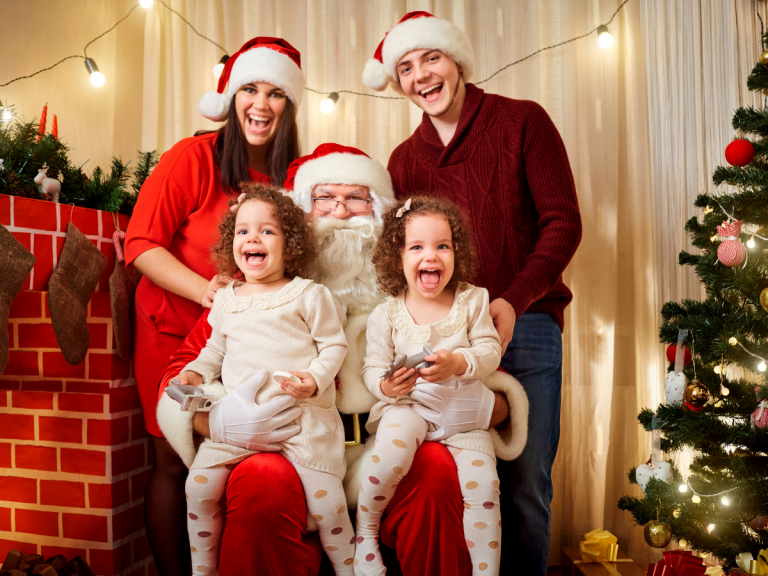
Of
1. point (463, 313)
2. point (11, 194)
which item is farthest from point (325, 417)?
point (11, 194)

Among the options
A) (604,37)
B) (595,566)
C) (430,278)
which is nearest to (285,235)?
(430,278)

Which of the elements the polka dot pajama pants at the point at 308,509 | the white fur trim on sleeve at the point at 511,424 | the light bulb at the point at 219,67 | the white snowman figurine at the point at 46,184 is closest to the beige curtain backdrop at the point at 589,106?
the light bulb at the point at 219,67

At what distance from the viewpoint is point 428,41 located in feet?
7.02

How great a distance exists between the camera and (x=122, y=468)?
235cm

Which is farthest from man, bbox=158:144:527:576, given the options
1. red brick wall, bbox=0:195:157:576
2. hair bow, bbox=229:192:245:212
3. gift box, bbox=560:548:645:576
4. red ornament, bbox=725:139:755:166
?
gift box, bbox=560:548:645:576

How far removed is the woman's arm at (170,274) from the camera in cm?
203

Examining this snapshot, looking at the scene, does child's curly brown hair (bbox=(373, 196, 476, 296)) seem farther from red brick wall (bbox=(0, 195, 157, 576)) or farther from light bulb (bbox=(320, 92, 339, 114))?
light bulb (bbox=(320, 92, 339, 114))

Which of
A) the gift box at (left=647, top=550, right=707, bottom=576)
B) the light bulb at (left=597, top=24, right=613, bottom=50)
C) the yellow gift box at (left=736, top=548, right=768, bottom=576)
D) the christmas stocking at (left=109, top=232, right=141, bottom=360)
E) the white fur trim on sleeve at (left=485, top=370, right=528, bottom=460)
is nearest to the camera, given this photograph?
the white fur trim on sleeve at (left=485, top=370, right=528, bottom=460)

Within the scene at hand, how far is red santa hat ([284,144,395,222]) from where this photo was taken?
1.99 metres

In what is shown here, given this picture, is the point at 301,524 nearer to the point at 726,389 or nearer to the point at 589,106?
the point at 726,389

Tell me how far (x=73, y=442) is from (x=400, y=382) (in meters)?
1.55

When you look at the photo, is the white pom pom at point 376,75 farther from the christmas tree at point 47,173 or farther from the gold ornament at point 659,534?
the gold ornament at point 659,534

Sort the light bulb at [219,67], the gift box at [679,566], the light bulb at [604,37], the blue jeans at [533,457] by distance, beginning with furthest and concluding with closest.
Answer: the light bulb at [219,67] → the light bulb at [604,37] → the gift box at [679,566] → the blue jeans at [533,457]

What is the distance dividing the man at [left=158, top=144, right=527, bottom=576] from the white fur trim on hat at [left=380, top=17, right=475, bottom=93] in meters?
0.53
